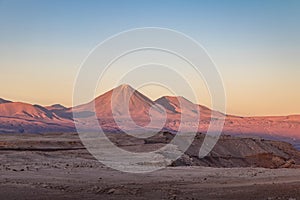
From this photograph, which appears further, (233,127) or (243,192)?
(233,127)

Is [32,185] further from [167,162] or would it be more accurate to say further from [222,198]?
[167,162]

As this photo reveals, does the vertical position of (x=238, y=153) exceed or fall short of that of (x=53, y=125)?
it falls short

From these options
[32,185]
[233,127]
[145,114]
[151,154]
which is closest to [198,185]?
[32,185]

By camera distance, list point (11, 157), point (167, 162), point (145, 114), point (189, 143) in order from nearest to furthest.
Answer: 1. point (11, 157)
2. point (167, 162)
3. point (189, 143)
4. point (145, 114)

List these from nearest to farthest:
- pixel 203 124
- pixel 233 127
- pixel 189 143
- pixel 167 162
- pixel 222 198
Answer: pixel 222 198, pixel 167 162, pixel 189 143, pixel 203 124, pixel 233 127

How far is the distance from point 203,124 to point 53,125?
231ft

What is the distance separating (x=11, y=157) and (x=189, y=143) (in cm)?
2674

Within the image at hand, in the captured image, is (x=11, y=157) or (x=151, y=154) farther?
(x=151, y=154)

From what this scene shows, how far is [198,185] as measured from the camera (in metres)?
20.1

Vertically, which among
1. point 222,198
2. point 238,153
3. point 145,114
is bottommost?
point 222,198

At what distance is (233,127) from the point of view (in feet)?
592

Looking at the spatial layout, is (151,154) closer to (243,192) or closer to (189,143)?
(189,143)

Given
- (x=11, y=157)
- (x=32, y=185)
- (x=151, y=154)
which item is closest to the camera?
(x=32, y=185)

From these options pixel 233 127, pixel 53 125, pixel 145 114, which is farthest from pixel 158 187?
pixel 53 125
